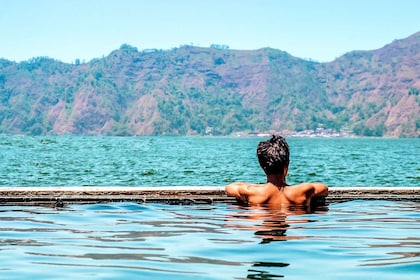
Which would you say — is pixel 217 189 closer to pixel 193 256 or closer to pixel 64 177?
pixel 193 256

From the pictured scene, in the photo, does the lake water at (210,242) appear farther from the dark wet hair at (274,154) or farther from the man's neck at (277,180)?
the dark wet hair at (274,154)

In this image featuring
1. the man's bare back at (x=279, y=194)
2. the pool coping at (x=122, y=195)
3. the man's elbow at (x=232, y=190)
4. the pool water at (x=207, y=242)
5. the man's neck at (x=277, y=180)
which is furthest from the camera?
the pool coping at (x=122, y=195)

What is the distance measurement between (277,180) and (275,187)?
0.47 feet

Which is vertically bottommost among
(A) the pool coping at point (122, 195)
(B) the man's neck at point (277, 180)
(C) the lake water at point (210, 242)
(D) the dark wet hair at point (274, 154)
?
(C) the lake water at point (210, 242)

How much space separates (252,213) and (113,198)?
8.10 feet

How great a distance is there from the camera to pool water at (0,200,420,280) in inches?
213

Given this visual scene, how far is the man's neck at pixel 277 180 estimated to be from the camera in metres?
9.02

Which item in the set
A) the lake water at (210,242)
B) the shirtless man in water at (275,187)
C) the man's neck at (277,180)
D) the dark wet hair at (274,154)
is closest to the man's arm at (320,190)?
the shirtless man in water at (275,187)

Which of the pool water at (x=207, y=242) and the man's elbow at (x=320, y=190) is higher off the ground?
the man's elbow at (x=320, y=190)

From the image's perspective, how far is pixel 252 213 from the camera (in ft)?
29.3

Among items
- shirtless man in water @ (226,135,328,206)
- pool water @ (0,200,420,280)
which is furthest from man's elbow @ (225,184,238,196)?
pool water @ (0,200,420,280)

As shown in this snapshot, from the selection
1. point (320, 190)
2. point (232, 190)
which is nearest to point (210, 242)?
point (232, 190)

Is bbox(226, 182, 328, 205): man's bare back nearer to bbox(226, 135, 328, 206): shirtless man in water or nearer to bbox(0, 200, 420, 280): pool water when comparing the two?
bbox(226, 135, 328, 206): shirtless man in water

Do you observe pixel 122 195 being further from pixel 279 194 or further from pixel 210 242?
pixel 210 242
